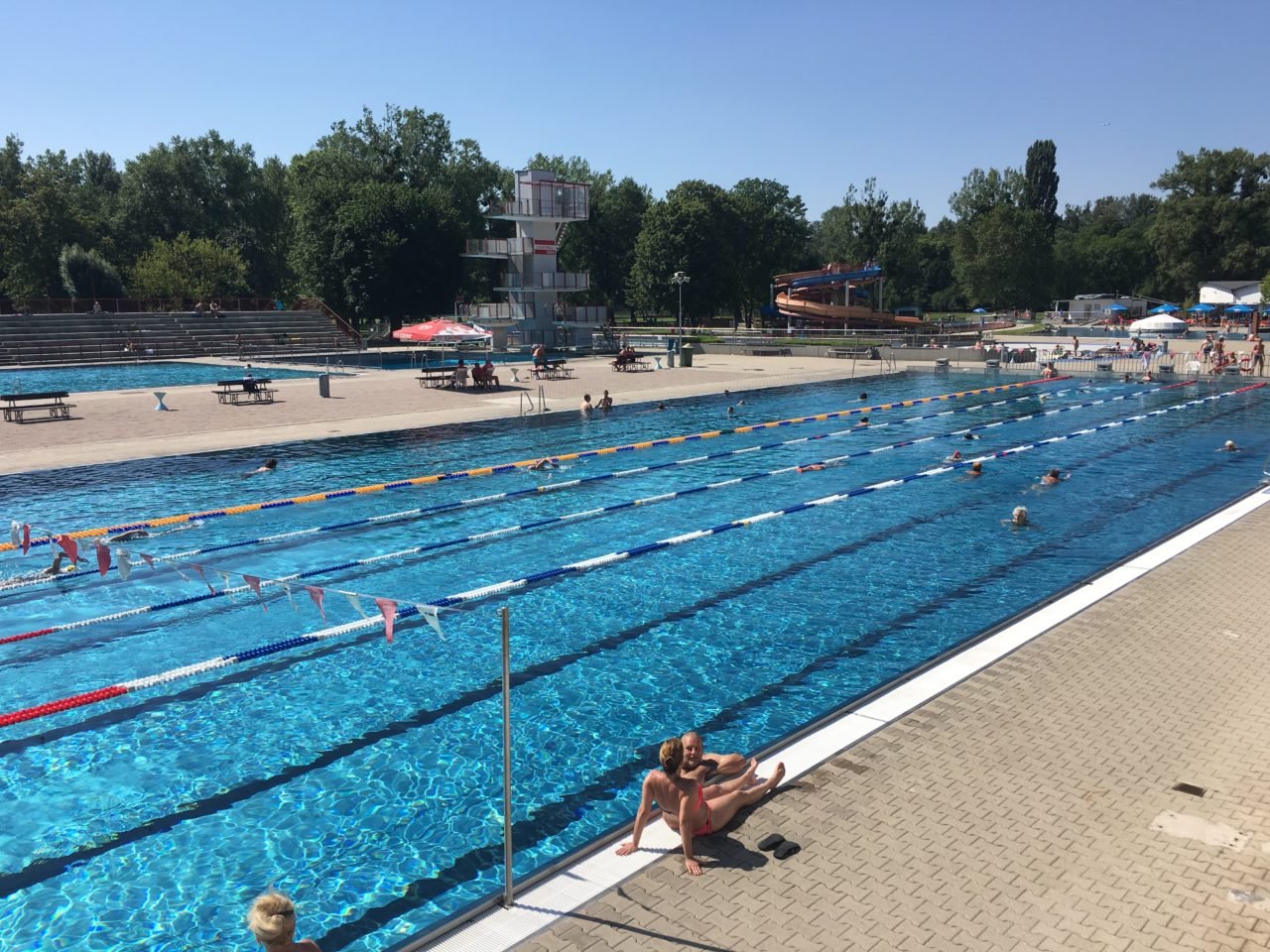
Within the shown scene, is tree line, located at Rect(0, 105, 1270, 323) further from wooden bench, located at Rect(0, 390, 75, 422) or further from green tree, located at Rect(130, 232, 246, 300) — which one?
wooden bench, located at Rect(0, 390, 75, 422)

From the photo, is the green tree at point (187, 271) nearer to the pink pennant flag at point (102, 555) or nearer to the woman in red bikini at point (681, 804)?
the pink pennant flag at point (102, 555)

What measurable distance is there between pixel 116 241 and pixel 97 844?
247ft

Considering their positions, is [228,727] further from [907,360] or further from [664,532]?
[907,360]

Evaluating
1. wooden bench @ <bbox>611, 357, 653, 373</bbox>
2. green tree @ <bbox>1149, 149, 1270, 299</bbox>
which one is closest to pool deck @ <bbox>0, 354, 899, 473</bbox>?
wooden bench @ <bbox>611, 357, 653, 373</bbox>

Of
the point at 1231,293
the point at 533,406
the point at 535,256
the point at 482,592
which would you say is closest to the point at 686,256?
the point at 535,256

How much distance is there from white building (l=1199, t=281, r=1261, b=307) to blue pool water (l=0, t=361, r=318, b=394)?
69.5 m

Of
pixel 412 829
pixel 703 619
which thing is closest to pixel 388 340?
pixel 703 619

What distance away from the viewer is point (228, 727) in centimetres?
954

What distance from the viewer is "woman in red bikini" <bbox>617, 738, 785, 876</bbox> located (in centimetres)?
631

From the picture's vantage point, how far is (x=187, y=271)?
61.6 m

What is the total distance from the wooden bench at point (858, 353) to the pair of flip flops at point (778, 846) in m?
43.9

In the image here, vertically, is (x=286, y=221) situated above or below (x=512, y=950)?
above

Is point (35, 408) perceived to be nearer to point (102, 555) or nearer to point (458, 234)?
point (102, 555)

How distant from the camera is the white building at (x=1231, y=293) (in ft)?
240
